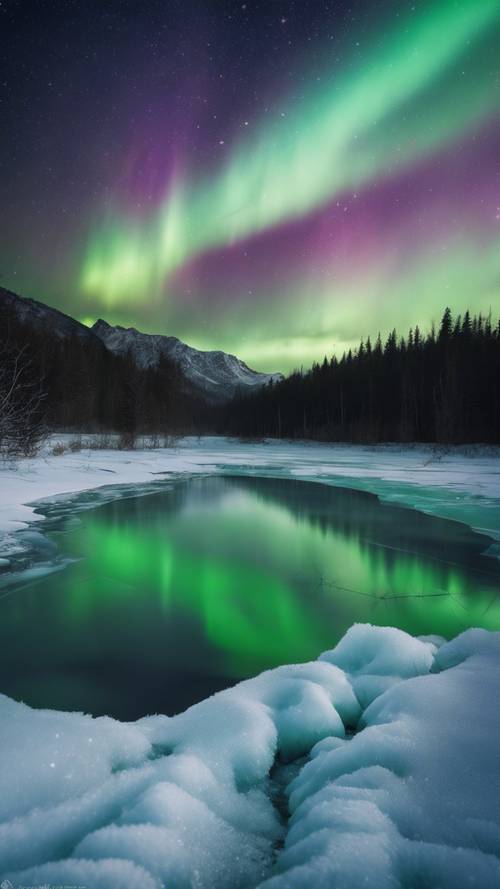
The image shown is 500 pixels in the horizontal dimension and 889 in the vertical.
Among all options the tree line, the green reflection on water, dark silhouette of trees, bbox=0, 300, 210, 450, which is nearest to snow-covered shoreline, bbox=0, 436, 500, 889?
the green reflection on water

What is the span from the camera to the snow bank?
1388 mm

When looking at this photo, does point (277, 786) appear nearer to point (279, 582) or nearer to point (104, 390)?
point (279, 582)

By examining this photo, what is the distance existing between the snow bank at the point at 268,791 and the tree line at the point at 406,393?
3579cm

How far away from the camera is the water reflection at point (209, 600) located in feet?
9.86

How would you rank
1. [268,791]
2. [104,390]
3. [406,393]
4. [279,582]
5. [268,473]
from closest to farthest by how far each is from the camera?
[268,791] < [279,582] < [268,473] < [406,393] < [104,390]

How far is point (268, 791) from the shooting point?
1.96 meters

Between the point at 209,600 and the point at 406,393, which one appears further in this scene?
the point at 406,393

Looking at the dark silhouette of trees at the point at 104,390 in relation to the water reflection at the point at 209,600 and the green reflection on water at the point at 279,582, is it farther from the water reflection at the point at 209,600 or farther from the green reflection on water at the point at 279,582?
the water reflection at the point at 209,600

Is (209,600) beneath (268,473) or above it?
beneath

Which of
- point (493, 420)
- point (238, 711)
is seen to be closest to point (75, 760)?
point (238, 711)

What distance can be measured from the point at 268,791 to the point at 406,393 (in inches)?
2016

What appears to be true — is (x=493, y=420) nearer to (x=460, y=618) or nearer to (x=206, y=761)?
→ (x=460, y=618)

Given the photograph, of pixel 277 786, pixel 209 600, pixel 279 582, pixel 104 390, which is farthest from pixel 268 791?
pixel 104 390

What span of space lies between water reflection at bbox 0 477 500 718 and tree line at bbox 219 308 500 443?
3166 centimetres
